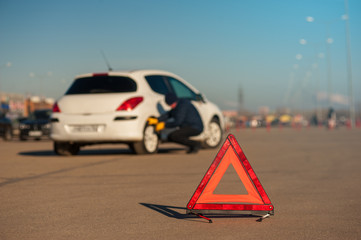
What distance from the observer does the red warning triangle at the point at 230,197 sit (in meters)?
5.50

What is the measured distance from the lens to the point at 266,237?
15.9 ft

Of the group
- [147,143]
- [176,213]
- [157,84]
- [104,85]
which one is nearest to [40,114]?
[157,84]

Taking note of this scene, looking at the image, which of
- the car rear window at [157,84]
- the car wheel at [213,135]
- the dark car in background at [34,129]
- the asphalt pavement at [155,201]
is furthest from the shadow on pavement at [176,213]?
the dark car in background at [34,129]

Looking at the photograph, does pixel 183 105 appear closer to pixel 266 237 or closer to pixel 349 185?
pixel 349 185

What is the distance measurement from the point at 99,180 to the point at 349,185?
11.6 feet

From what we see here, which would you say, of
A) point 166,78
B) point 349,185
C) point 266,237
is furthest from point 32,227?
point 166,78

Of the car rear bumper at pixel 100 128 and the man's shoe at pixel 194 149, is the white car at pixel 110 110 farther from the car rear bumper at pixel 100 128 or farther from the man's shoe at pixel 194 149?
the man's shoe at pixel 194 149

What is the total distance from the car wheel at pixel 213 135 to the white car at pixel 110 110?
7.03 feet

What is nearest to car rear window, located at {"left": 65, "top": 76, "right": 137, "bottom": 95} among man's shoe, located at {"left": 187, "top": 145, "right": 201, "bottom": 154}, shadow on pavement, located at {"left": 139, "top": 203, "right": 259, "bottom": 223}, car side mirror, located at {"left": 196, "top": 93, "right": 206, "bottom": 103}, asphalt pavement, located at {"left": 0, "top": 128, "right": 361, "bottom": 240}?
asphalt pavement, located at {"left": 0, "top": 128, "right": 361, "bottom": 240}

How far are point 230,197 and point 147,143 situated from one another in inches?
294

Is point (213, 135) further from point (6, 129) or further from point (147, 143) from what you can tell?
point (6, 129)

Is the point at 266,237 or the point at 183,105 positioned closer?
the point at 266,237

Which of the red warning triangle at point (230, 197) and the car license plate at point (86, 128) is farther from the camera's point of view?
the car license plate at point (86, 128)

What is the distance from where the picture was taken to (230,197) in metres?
5.67
